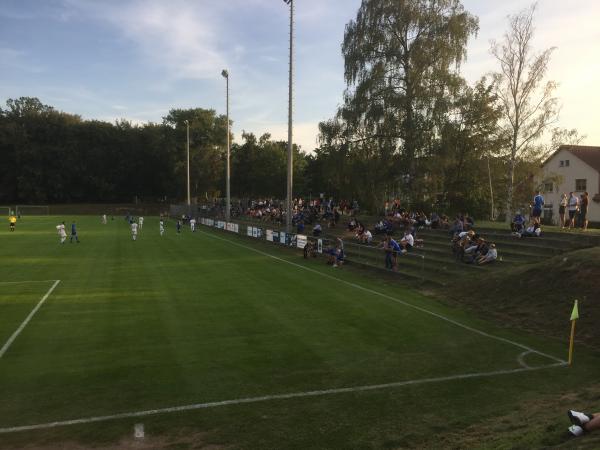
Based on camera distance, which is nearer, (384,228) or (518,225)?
(518,225)

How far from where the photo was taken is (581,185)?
5206 centimetres

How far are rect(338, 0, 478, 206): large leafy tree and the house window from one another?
87.5 feet

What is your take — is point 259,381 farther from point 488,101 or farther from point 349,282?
point 488,101

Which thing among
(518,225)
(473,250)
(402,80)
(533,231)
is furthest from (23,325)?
(402,80)

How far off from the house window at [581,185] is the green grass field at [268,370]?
42.6 m

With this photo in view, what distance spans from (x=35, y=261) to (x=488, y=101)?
1182 inches

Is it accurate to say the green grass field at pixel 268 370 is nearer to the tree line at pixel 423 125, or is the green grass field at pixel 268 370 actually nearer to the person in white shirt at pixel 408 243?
the person in white shirt at pixel 408 243

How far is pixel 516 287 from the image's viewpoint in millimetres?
15867

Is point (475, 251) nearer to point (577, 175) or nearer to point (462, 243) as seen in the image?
point (462, 243)

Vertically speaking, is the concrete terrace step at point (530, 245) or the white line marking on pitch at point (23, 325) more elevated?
the concrete terrace step at point (530, 245)

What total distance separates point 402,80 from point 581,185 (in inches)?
1158

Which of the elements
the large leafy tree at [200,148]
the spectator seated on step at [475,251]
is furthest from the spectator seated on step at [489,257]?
the large leafy tree at [200,148]

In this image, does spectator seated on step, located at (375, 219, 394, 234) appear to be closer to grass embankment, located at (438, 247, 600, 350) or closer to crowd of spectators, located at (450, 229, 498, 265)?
crowd of spectators, located at (450, 229, 498, 265)

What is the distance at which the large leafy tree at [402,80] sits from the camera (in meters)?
33.2
